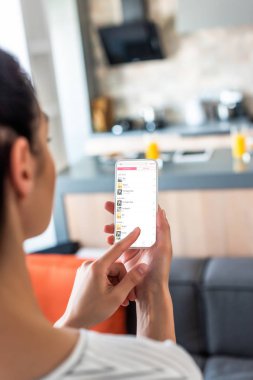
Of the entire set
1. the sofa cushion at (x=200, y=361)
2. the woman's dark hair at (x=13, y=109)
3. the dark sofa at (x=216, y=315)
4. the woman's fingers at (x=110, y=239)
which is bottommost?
the sofa cushion at (x=200, y=361)

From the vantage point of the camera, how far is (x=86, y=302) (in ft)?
2.76

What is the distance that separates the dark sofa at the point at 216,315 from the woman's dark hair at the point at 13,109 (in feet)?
4.30

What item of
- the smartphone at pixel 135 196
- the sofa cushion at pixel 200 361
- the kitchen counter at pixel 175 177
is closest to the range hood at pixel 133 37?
the kitchen counter at pixel 175 177

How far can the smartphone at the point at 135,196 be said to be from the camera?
3.47ft

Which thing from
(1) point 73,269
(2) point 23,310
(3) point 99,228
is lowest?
(3) point 99,228

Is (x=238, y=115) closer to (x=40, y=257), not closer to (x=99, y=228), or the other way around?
(x=99, y=228)

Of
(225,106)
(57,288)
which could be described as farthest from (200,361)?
(225,106)

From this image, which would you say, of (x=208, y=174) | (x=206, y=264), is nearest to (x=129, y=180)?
(x=206, y=264)

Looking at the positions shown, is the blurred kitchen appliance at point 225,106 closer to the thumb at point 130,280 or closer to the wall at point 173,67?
the wall at point 173,67

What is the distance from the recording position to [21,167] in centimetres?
56

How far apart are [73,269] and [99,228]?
95cm

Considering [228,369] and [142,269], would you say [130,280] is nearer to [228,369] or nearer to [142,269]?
[142,269]

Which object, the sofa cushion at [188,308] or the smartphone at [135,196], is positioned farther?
the sofa cushion at [188,308]

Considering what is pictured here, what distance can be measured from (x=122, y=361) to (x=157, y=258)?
380 mm
